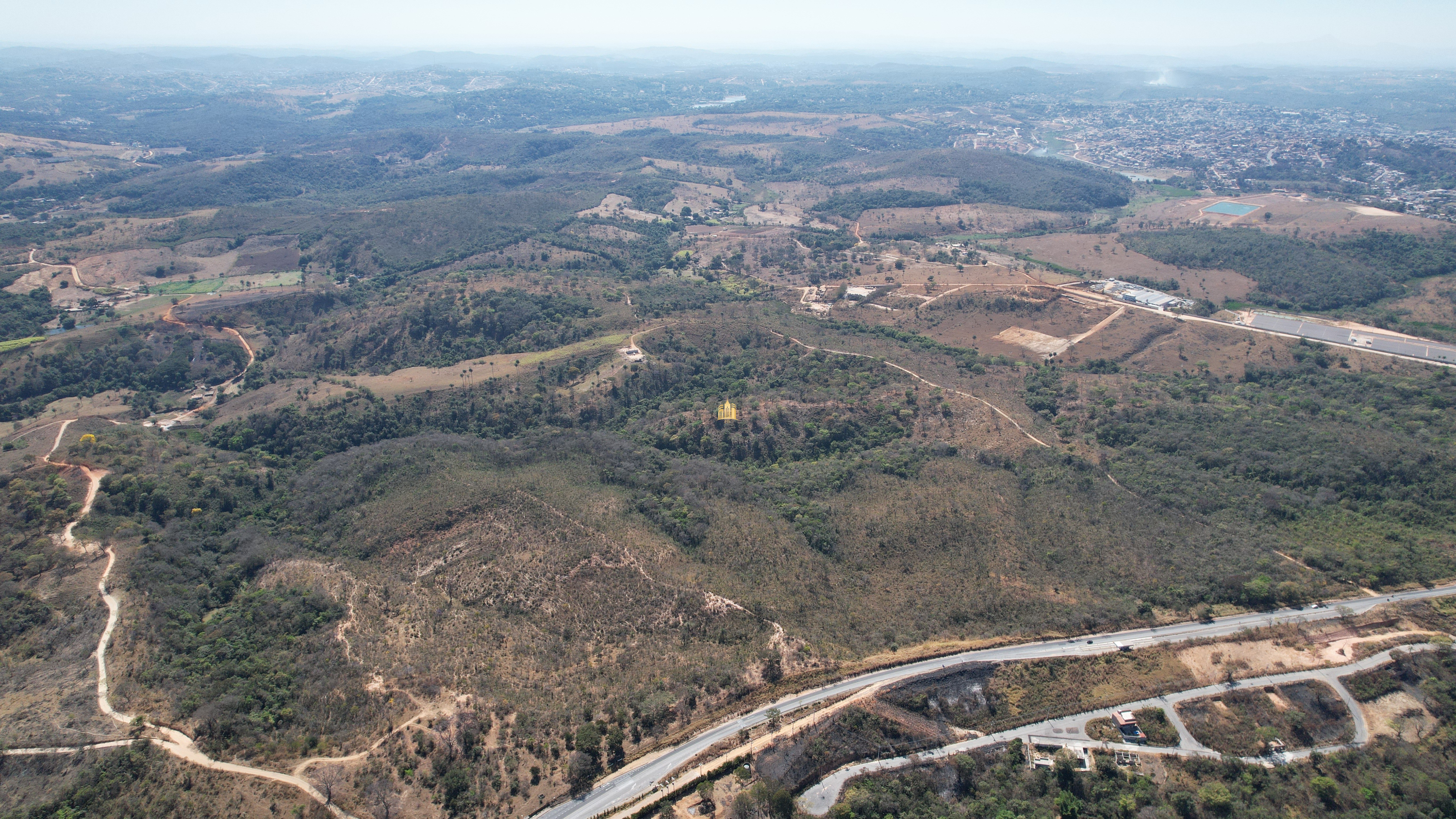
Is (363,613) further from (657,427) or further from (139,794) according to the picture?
(657,427)

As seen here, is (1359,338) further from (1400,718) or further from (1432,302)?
(1400,718)

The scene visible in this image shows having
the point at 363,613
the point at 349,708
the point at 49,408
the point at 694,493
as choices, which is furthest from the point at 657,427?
the point at 49,408

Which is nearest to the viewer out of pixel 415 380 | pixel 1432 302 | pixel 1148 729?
pixel 1148 729

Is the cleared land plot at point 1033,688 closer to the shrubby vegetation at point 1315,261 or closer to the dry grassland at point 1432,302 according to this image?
the dry grassland at point 1432,302

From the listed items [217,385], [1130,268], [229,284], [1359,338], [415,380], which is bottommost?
[217,385]

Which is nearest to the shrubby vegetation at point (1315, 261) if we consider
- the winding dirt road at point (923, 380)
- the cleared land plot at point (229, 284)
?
the winding dirt road at point (923, 380)

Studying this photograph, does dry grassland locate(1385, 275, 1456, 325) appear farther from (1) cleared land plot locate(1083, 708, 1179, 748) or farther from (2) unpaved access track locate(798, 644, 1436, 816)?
(1) cleared land plot locate(1083, 708, 1179, 748)

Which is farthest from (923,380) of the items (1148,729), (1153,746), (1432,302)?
(1432,302)

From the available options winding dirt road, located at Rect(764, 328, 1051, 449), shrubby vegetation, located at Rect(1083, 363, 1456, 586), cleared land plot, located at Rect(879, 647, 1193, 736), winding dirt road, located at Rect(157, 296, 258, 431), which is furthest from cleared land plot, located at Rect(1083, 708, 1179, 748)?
winding dirt road, located at Rect(157, 296, 258, 431)

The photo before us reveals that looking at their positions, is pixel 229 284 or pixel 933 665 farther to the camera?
pixel 229 284
